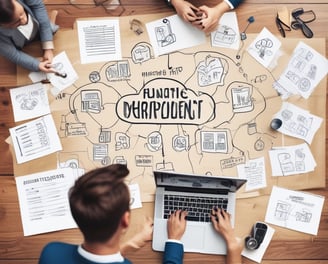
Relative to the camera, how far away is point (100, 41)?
4.40 feet

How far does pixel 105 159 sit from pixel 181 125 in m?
0.24

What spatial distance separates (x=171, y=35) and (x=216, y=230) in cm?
58

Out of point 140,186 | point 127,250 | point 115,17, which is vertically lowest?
point 127,250

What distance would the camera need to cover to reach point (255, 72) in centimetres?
134

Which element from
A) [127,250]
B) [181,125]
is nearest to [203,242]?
[127,250]

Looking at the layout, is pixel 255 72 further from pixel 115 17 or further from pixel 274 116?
pixel 115 17

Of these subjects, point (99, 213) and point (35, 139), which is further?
point (35, 139)

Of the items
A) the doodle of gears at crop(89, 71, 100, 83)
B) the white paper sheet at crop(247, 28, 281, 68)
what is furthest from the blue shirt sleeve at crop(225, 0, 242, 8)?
the doodle of gears at crop(89, 71, 100, 83)

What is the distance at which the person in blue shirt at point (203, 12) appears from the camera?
1.32m

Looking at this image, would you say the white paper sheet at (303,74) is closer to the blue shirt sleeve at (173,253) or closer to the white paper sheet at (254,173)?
the white paper sheet at (254,173)

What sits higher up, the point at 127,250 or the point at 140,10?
the point at 140,10

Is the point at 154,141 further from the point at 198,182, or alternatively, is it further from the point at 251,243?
the point at 251,243

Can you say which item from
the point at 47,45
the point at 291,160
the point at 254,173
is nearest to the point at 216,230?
the point at 254,173

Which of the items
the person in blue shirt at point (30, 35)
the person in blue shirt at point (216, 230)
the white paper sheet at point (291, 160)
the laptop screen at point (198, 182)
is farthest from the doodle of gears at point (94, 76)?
the white paper sheet at point (291, 160)
